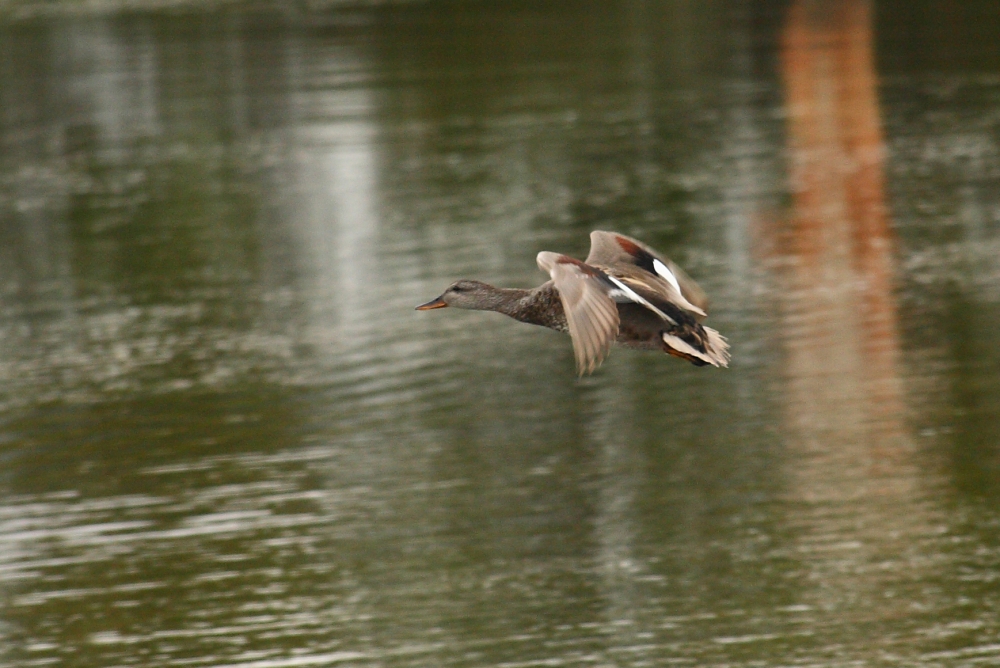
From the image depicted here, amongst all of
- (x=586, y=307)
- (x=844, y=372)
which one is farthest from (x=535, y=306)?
(x=844, y=372)

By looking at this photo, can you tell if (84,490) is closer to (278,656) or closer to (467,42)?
(278,656)

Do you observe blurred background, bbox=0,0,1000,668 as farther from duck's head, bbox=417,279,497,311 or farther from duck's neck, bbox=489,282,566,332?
duck's neck, bbox=489,282,566,332

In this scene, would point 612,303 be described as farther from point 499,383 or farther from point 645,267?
point 499,383

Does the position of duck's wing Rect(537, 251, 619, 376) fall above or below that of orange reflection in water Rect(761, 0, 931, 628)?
above

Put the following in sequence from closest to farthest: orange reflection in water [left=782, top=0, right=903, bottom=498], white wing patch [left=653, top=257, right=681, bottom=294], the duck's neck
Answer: the duck's neck < white wing patch [left=653, top=257, right=681, bottom=294] < orange reflection in water [left=782, top=0, right=903, bottom=498]

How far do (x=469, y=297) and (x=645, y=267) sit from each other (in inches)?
50.3

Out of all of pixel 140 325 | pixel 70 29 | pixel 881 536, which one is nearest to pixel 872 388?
pixel 881 536

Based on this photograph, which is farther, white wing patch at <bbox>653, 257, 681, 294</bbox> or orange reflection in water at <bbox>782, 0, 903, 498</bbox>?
orange reflection in water at <bbox>782, 0, 903, 498</bbox>

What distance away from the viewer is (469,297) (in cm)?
1230

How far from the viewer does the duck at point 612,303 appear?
33.6 feet

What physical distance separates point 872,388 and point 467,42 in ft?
114

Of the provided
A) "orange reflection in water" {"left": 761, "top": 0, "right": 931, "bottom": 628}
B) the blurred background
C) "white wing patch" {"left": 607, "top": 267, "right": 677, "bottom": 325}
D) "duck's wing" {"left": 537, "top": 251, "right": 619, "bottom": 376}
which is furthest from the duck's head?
"orange reflection in water" {"left": 761, "top": 0, "right": 931, "bottom": 628}

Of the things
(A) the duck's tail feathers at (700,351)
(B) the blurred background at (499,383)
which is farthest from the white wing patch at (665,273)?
(B) the blurred background at (499,383)

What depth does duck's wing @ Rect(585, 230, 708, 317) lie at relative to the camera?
12.0 metres
